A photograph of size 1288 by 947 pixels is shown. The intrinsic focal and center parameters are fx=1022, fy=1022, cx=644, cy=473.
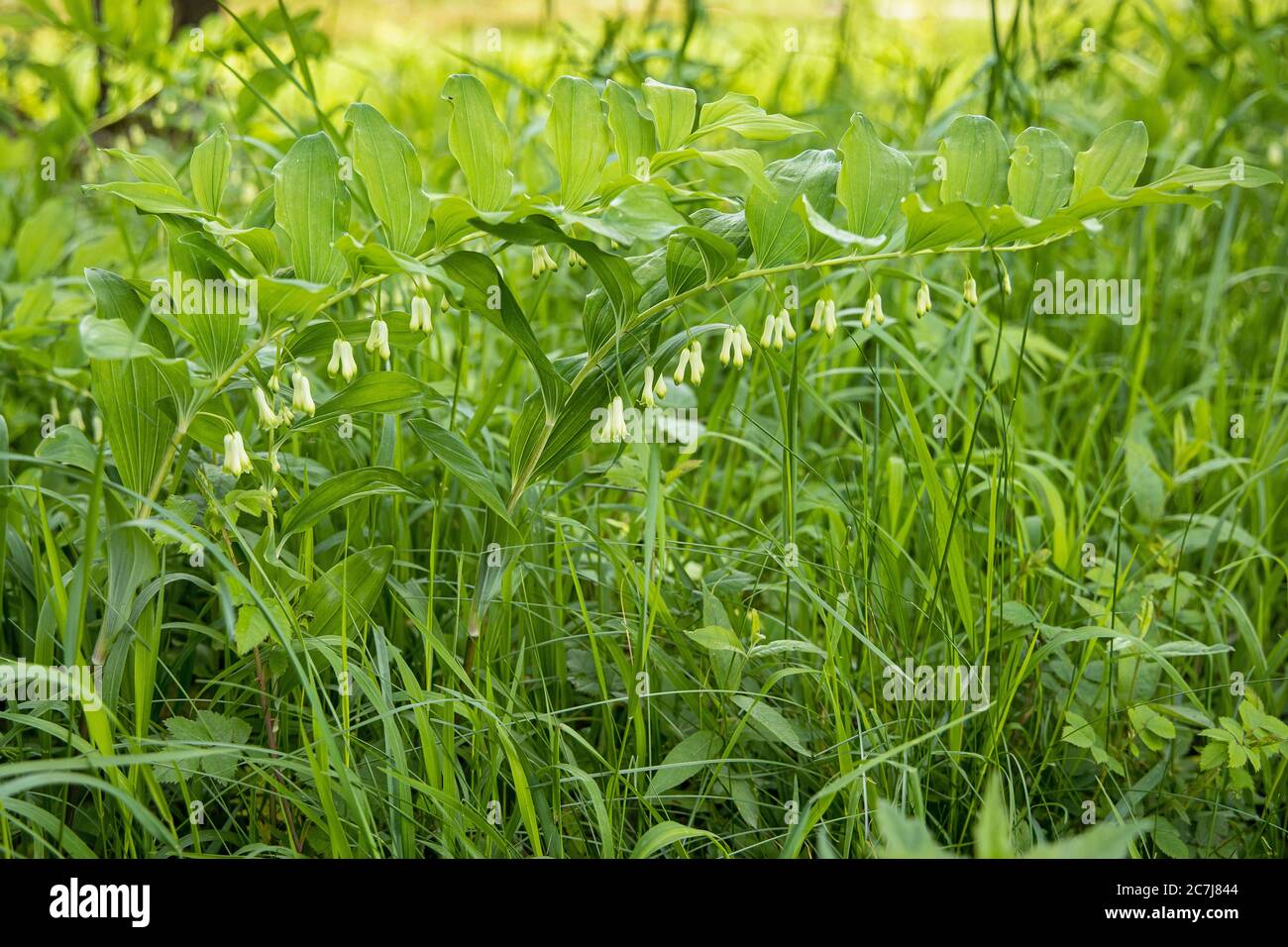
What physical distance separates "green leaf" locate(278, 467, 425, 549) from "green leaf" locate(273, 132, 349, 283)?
0.85 feet

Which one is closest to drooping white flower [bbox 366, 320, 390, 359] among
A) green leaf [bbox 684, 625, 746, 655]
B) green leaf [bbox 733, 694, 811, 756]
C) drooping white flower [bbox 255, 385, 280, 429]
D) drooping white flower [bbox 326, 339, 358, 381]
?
drooping white flower [bbox 326, 339, 358, 381]

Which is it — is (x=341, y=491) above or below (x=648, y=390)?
below

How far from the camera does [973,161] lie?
1235 mm

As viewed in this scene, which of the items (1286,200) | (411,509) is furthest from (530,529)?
(1286,200)

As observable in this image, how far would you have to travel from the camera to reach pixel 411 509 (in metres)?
1.94

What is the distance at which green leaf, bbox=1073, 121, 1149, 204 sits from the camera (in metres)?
1.20

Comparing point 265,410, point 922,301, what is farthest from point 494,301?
point 922,301

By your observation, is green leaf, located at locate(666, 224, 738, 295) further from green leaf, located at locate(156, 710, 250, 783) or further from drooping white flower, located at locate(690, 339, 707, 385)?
green leaf, located at locate(156, 710, 250, 783)

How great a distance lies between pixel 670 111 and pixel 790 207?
0.18 metres

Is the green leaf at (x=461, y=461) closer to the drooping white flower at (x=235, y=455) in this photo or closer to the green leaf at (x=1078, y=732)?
the drooping white flower at (x=235, y=455)

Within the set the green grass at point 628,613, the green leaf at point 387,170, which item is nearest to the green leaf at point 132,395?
the green grass at point 628,613

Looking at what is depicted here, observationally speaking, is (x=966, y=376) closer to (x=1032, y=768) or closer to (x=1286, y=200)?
(x=1032, y=768)

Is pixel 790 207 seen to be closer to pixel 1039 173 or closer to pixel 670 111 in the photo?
pixel 670 111
